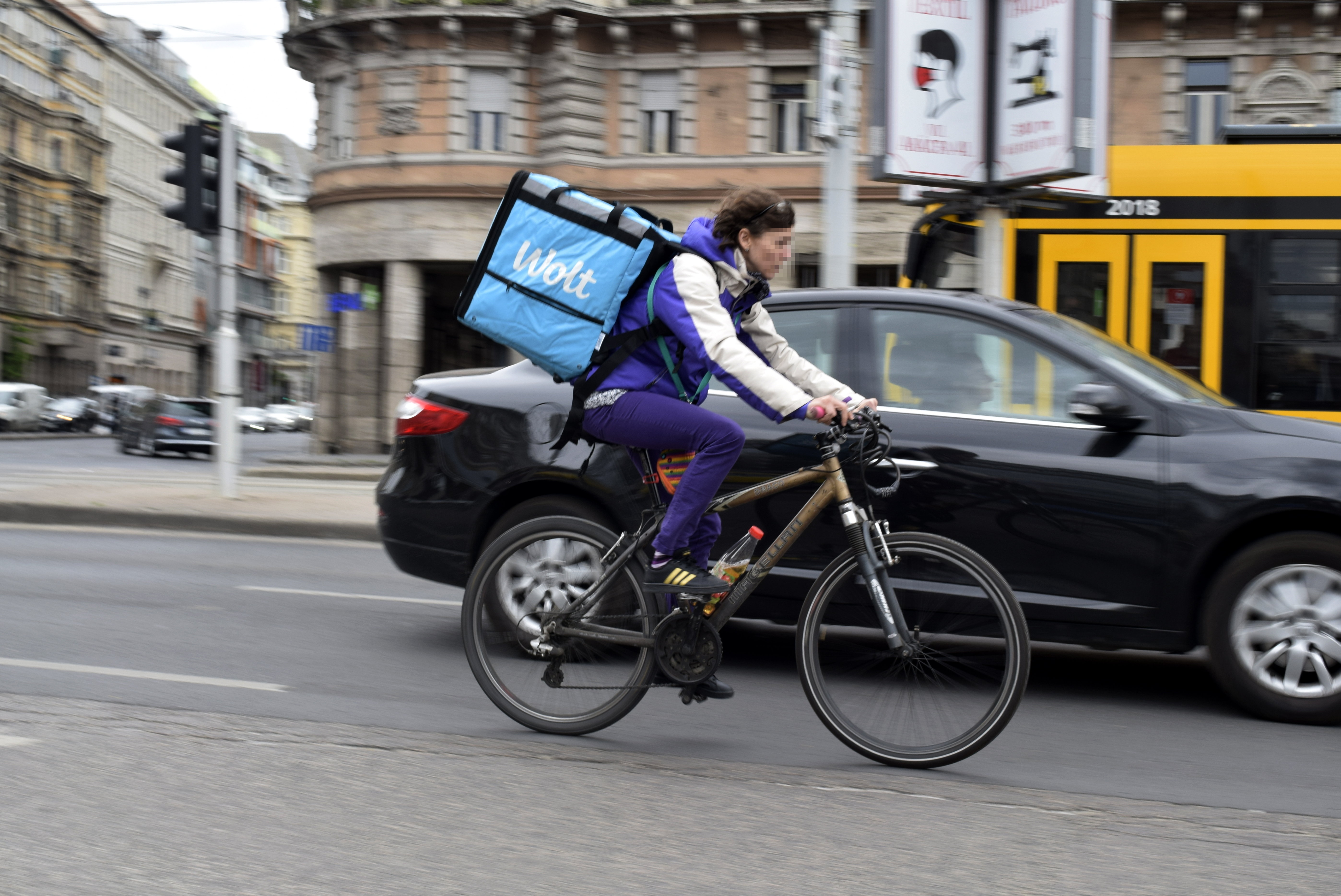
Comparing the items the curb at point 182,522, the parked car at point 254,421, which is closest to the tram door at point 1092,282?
the curb at point 182,522

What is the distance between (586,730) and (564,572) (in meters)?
0.52

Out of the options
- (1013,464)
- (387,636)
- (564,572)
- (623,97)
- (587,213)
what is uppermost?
(623,97)

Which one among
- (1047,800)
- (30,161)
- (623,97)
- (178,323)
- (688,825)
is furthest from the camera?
(178,323)

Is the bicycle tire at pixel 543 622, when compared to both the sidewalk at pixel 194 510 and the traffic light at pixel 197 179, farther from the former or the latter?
the traffic light at pixel 197 179

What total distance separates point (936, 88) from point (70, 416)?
45009 mm

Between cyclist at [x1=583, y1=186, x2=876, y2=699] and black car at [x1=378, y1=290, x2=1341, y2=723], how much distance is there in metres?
0.32

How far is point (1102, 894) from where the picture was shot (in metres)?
3.18

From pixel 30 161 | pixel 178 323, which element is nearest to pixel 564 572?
pixel 30 161

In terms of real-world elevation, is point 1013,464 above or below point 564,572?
above

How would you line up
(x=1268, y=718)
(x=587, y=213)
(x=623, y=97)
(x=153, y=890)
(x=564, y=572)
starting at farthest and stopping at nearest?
(x=623, y=97) → (x=1268, y=718) → (x=564, y=572) → (x=587, y=213) → (x=153, y=890)

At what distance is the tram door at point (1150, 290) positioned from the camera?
30.0 ft

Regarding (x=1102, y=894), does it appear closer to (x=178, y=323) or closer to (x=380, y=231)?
(x=380, y=231)

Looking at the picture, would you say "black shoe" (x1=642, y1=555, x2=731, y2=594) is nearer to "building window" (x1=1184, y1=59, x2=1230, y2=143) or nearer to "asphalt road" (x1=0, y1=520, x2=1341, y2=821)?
"asphalt road" (x1=0, y1=520, x2=1341, y2=821)

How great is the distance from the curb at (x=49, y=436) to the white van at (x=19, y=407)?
0.74ft
